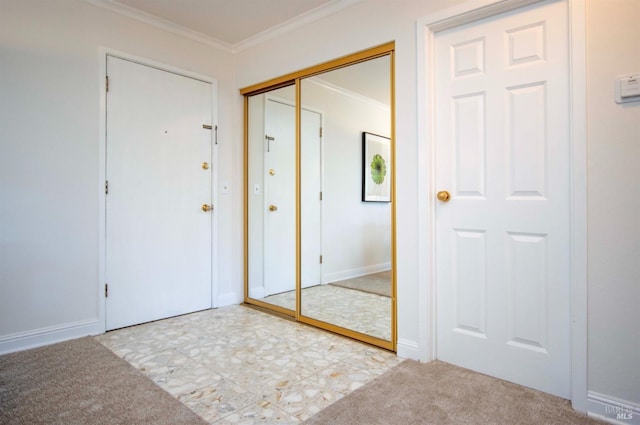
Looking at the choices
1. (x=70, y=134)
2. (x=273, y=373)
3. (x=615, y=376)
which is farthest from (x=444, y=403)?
(x=70, y=134)

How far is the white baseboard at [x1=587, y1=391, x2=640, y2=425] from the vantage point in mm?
1502

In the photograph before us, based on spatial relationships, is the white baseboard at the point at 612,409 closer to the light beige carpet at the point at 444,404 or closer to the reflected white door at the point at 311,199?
the light beige carpet at the point at 444,404

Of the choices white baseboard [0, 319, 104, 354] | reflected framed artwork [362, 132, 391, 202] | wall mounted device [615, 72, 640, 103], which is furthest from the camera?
reflected framed artwork [362, 132, 391, 202]

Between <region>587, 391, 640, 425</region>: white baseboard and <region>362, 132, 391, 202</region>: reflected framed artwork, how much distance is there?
1390 millimetres

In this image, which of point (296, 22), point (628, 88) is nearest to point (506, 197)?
point (628, 88)

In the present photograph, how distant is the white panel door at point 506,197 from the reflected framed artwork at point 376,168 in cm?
37

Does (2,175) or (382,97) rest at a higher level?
(382,97)

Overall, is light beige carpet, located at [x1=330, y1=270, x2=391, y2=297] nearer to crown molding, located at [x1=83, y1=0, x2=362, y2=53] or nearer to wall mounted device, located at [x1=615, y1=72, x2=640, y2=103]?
wall mounted device, located at [x1=615, y1=72, x2=640, y2=103]

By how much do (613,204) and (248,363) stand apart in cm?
193

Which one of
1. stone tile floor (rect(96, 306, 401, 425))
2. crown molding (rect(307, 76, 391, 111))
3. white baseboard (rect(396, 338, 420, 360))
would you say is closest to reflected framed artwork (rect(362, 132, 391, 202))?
crown molding (rect(307, 76, 391, 111))

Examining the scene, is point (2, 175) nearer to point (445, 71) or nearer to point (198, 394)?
point (198, 394)

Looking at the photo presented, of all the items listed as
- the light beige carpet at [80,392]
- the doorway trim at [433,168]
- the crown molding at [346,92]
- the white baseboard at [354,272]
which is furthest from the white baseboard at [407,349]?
the crown molding at [346,92]

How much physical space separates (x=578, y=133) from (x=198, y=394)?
2085 millimetres

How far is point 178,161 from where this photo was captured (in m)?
3.00
